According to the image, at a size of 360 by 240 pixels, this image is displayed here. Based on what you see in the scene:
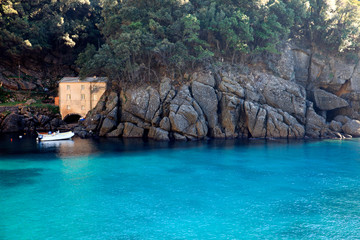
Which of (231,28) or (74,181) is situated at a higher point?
(231,28)

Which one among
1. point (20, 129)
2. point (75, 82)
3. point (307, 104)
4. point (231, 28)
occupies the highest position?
point (231, 28)

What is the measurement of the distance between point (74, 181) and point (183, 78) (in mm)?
35766

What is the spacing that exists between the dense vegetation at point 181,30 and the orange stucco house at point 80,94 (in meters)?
2.74

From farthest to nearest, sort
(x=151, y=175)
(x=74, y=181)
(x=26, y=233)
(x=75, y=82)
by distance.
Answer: (x=75, y=82)
(x=151, y=175)
(x=74, y=181)
(x=26, y=233)

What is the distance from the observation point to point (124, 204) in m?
25.9

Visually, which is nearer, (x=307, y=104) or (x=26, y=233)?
(x=26, y=233)

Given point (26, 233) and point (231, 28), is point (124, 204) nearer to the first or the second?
point (26, 233)

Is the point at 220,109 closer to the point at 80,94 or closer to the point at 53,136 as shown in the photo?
the point at 80,94

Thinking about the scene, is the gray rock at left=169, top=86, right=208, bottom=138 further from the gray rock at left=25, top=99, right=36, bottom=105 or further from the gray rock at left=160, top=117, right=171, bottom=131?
the gray rock at left=25, top=99, right=36, bottom=105

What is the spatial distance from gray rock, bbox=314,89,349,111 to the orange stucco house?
47993 millimetres

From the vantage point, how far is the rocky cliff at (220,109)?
57.2 metres

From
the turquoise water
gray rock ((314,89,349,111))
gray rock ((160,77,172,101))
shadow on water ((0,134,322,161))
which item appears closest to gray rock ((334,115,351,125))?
gray rock ((314,89,349,111))

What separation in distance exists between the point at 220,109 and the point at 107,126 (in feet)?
73.6

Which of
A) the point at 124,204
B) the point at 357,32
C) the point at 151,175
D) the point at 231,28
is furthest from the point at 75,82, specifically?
the point at 357,32
